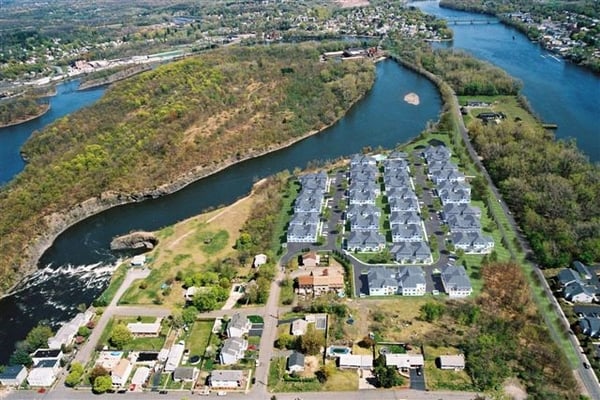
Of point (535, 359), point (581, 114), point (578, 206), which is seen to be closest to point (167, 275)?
point (535, 359)

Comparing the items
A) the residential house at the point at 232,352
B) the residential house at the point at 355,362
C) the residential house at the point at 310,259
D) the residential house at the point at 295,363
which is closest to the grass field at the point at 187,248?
the residential house at the point at 310,259

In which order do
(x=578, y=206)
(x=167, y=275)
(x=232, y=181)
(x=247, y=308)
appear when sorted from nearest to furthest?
(x=247, y=308) → (x=167, y=275) → (x=578, y=206) → (x=232, y=181)

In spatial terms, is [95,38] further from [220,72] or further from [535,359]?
[535,359]

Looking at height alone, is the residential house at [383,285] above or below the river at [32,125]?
above

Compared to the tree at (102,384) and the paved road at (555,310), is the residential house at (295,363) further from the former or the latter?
the paved road at (555,310)

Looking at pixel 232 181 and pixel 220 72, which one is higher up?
pixel 220 72

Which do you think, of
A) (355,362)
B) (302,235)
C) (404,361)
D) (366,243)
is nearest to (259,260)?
(302,235)
